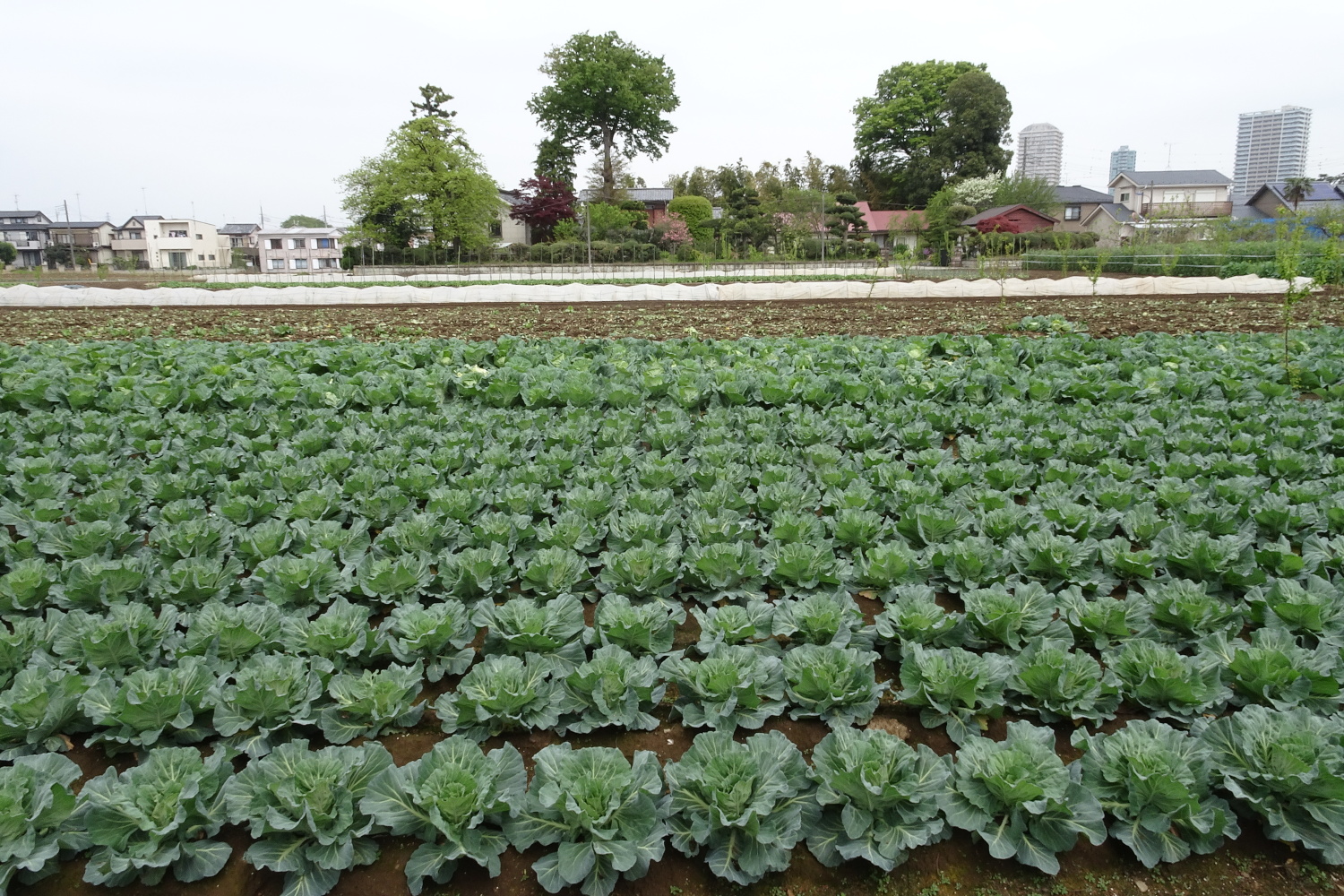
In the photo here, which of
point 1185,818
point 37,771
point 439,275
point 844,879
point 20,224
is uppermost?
point 20,224

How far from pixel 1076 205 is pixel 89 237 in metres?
90.9

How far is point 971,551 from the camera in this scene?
11.7 feet

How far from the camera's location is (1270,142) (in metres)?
166

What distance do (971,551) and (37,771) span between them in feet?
11.7

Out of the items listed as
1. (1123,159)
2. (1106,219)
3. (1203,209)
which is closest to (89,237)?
(1106,219)

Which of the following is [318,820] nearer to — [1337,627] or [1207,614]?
[1207,614]

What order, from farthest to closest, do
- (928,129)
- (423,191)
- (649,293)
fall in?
(928,129), (423,191), (649,293)

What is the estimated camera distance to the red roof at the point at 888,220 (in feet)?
180

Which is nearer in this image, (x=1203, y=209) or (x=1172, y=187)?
(x=1203, y=209)

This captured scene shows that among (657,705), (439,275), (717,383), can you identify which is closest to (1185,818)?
(657,705)

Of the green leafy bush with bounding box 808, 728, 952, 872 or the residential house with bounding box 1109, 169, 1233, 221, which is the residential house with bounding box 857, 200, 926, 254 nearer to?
the residential house with bounding box 1109, 169, 1233, 221

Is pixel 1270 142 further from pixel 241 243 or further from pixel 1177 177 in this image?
pixel 241 243

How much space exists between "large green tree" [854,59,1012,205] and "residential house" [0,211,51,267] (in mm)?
77844

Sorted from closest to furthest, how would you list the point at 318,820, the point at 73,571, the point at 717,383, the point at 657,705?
→ the point at 318,820, the point at 657,705, the point at 73,571, the point at 717,383
